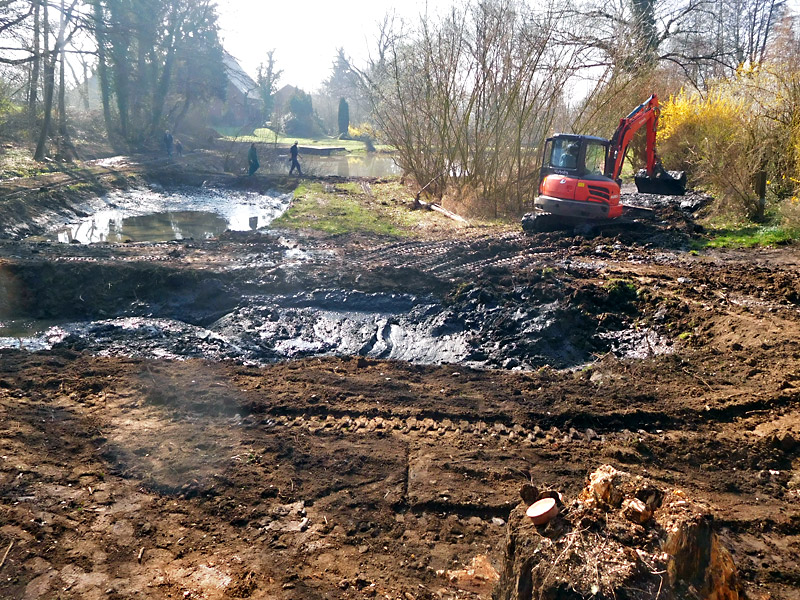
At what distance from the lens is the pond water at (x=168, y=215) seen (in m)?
15.8

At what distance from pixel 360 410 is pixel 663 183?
49.5 ft

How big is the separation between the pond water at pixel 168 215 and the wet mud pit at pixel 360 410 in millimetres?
4002

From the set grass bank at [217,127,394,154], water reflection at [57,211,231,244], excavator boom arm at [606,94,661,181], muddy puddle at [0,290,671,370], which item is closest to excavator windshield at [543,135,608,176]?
excavator boom arm at [606,94,661,181]

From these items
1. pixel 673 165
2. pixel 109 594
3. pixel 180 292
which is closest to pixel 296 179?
pixel 673 165

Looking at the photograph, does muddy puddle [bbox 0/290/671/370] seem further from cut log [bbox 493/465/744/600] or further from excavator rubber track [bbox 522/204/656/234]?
excavator rubber track [bbox 522/204/656/234]

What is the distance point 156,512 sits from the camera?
4.62 meters

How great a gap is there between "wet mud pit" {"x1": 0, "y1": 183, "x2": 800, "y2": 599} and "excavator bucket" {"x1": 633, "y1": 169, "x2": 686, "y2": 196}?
6.66m

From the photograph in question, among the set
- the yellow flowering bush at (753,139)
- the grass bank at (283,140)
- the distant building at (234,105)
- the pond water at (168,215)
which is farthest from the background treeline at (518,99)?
the distant building at (234,105)

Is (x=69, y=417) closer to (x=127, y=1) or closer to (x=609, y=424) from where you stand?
(x=609, y=424)

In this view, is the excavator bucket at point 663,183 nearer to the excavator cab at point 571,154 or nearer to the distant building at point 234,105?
the excavator cab at point 571,154

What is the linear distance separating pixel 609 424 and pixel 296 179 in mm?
22788

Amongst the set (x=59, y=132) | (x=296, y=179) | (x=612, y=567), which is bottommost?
(x=612, y=567)

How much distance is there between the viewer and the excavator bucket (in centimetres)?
1769

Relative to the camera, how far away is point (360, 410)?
6430 millimetres
